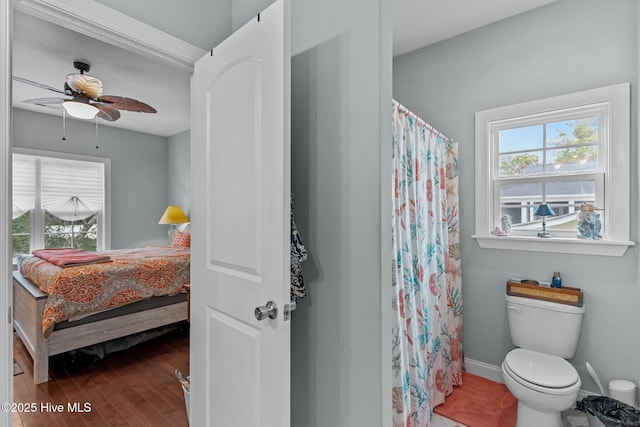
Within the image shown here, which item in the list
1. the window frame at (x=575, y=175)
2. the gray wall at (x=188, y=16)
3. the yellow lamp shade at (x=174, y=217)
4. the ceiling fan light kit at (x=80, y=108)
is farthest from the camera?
the yellow lamp shade at (x=174, y=217)

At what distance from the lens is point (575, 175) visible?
218cm

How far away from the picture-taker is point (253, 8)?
1.56m

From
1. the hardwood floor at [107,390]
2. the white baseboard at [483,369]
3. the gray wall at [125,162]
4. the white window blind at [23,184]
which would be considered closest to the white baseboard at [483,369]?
the white baseboard at [483,369]

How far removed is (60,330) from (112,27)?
251 cm

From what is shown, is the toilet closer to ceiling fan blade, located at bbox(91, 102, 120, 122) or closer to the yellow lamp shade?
ceiling fan blade, located at bbox(91, 102, 120, 122)

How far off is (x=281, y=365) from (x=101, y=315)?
2569 mm

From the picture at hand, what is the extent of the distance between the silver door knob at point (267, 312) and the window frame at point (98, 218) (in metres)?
5.13

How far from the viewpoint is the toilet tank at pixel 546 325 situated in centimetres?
202

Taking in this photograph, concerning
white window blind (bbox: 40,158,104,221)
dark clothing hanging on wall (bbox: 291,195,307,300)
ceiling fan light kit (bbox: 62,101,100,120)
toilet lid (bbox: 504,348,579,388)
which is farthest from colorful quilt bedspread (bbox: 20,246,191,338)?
toilet lid (bbox: 504,348,579,388)

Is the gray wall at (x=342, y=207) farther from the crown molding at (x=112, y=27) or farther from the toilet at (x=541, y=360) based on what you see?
the toilet at (x=541, y=360)

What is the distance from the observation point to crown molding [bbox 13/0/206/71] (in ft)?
3.62

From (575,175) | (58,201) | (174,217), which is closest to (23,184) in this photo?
(58,201)

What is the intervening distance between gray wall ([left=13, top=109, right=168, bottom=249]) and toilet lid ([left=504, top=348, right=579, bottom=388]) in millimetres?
5599

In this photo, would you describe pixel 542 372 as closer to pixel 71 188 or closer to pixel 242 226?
pixel 242 226
